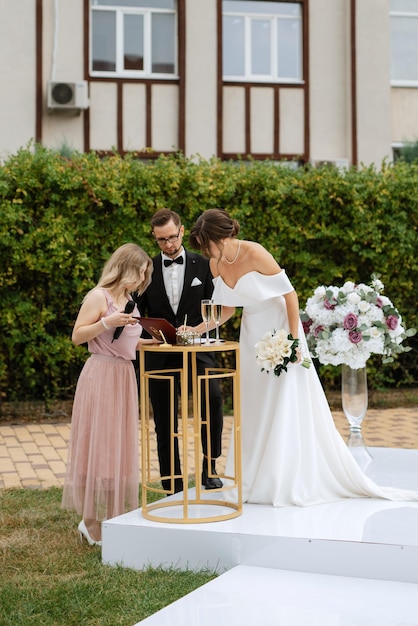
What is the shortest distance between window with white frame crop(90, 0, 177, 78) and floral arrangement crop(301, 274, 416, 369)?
10253 mm

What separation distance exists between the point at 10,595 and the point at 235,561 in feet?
3.61

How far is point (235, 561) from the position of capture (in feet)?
15.7

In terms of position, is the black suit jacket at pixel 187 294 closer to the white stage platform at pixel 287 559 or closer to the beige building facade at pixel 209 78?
the white stage platform at pixel 287 559

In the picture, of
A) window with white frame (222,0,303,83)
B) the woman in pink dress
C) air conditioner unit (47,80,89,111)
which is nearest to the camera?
the woman in pink dress

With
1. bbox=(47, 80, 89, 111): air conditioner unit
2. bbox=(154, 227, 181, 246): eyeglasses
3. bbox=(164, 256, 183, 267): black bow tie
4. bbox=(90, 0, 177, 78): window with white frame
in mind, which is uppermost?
bbox=(90, 0, 177, 78): window with white frame

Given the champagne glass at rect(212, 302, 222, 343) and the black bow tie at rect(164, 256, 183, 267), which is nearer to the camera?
the champagne glass at rect(212, 302, 222, 343)

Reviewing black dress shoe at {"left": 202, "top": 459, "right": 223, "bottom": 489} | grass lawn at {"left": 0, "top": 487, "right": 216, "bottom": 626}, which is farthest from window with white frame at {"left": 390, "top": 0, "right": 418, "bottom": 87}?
grass lawn at {"left": 0, "top": 487, "right": 216, "bottom": 626}

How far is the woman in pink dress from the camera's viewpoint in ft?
17.1

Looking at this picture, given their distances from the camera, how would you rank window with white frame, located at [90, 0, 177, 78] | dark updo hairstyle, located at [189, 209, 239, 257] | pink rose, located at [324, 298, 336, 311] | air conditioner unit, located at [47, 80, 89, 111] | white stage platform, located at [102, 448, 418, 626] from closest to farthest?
1. white stage platform, located at [102, 448, 418, 626]
2. dark updo hairstyle, located at [189, 209, 239, 257]
3. pink rose, located at [324, 298, 336, 311]
4. air conditioner unit, located at [47, 80, 89, 111]
5. window with white frame, located at [90, 0, 177, 78]

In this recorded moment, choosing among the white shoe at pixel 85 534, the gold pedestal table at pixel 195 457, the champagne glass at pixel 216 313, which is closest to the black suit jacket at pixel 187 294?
the gold pedestal table at pixel 195 457

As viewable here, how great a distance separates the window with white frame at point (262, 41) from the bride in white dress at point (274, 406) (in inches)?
445

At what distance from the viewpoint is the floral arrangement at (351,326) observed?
638 cm

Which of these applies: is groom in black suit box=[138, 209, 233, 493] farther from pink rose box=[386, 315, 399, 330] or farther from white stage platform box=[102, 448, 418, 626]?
pink rose box=[386, 315, 399, 330]

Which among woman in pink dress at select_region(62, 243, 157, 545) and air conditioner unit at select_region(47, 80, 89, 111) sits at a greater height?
air conditioner unit at select_region(47, 80, 89, 111)
